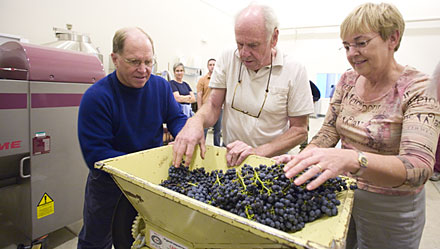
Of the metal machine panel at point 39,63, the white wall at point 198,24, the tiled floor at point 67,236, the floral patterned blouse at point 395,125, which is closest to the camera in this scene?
the floral patterned blouse at point 395,125

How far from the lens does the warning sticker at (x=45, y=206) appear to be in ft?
6.24

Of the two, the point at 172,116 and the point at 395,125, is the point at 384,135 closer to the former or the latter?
the point at 395,125

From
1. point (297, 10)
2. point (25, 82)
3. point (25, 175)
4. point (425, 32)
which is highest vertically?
point (297, 10)

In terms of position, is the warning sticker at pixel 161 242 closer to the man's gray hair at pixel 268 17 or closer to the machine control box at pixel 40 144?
the man's gray hair at pixel 268 17

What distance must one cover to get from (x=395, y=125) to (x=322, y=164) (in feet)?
1.48

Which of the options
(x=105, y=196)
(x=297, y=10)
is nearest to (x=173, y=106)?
(x=105, y=196)

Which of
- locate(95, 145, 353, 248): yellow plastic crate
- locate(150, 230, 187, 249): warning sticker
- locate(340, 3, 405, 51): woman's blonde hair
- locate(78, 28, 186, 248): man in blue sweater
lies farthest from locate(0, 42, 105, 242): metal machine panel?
locate(340, 3, 405, 51): woman's blonde hair

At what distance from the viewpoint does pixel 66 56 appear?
1.97m

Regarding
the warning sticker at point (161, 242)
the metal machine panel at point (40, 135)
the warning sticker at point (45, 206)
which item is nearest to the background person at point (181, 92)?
the metal machine panel at point (40, 135)

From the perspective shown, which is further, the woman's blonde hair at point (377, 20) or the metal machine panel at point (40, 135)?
the metal machine panel at point (40, 135)

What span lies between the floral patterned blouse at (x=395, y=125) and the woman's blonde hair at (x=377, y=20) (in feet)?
0.60

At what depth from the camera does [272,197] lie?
0.79m

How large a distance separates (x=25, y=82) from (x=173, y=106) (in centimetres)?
105

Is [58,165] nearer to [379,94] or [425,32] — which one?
[379,94]
